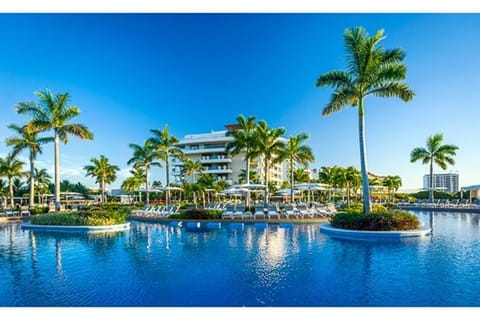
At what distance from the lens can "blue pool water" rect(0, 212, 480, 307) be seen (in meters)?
5.86

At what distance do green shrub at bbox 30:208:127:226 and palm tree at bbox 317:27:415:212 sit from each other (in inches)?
506

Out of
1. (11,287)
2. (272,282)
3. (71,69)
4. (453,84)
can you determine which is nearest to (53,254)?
(11,287)

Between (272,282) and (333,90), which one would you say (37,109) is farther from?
(272,282)

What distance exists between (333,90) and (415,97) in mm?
3800

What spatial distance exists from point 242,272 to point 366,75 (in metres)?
11.5

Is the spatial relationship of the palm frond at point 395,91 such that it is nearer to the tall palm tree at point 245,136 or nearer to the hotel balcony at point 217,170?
the tall palm tree at point 245,136

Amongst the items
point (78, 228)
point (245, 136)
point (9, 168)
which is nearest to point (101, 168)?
point (9, 168)

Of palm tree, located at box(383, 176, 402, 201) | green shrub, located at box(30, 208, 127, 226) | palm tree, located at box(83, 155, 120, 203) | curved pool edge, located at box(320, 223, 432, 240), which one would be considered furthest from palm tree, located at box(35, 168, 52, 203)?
palm tree, located at box(383, 176, 402, 201)

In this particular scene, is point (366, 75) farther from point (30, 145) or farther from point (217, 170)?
point (217, 170)

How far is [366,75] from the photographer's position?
14719mm

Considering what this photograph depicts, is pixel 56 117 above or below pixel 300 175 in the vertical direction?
above

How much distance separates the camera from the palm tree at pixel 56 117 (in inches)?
782
